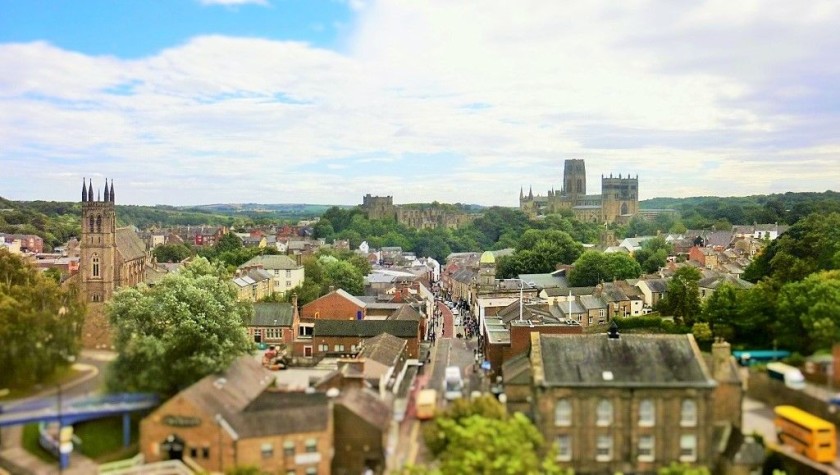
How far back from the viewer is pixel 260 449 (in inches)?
1081

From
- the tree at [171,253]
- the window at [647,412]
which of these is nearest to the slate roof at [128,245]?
the tree at [171,253]

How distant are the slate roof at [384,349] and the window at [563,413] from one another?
12.8 meters

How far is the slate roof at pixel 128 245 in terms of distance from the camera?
72.1 metres

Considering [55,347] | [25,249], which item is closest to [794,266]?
[55,347]

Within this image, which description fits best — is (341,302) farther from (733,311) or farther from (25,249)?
(25,249)

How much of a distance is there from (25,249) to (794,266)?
4261 inches

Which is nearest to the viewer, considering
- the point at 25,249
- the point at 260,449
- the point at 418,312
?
the point at 260,449

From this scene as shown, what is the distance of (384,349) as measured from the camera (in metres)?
43.3

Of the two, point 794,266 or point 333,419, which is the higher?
point 794,266

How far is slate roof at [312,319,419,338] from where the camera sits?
52.1 metres

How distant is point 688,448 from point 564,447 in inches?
188

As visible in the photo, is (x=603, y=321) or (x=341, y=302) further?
(x=603, y=321)

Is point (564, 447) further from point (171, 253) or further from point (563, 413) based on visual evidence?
point (171, 253)

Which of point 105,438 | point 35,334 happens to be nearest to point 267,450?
point 105,438
